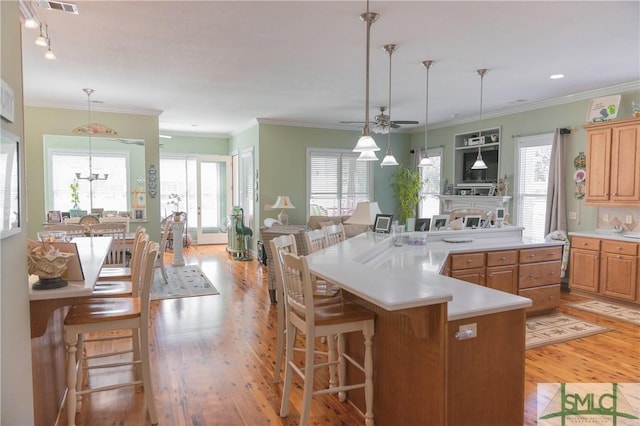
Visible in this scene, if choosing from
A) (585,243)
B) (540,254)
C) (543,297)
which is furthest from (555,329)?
(585,243)

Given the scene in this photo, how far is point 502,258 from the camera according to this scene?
14.3 feet

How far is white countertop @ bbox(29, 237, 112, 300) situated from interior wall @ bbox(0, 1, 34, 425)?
A: 0.25 feet

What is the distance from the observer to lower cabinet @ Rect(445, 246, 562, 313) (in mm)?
4148

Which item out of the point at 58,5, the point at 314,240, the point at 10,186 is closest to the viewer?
the point at 10,186

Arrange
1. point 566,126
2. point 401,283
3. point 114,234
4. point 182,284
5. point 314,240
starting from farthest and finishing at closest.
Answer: point 182,284 < point 566,126 < point 114,234 < point 314,240 < point 401,283

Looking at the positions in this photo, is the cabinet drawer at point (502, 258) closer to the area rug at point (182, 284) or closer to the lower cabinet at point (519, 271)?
the lower cabinet at point (519, 271)

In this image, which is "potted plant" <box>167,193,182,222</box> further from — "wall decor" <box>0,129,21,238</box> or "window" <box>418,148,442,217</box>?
"wall decor" <box>0,129,21,238</box>

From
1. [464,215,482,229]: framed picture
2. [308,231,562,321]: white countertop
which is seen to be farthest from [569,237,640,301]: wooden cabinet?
[308,231,562,321]: white countertop

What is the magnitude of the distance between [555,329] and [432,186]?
4.87 m

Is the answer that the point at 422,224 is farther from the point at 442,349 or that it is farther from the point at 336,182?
the point at 336,182

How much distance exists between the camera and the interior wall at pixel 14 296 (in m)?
1.55

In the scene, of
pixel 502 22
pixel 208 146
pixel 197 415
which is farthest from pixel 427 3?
pixel 208 146

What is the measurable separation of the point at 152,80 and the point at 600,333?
5.67m
